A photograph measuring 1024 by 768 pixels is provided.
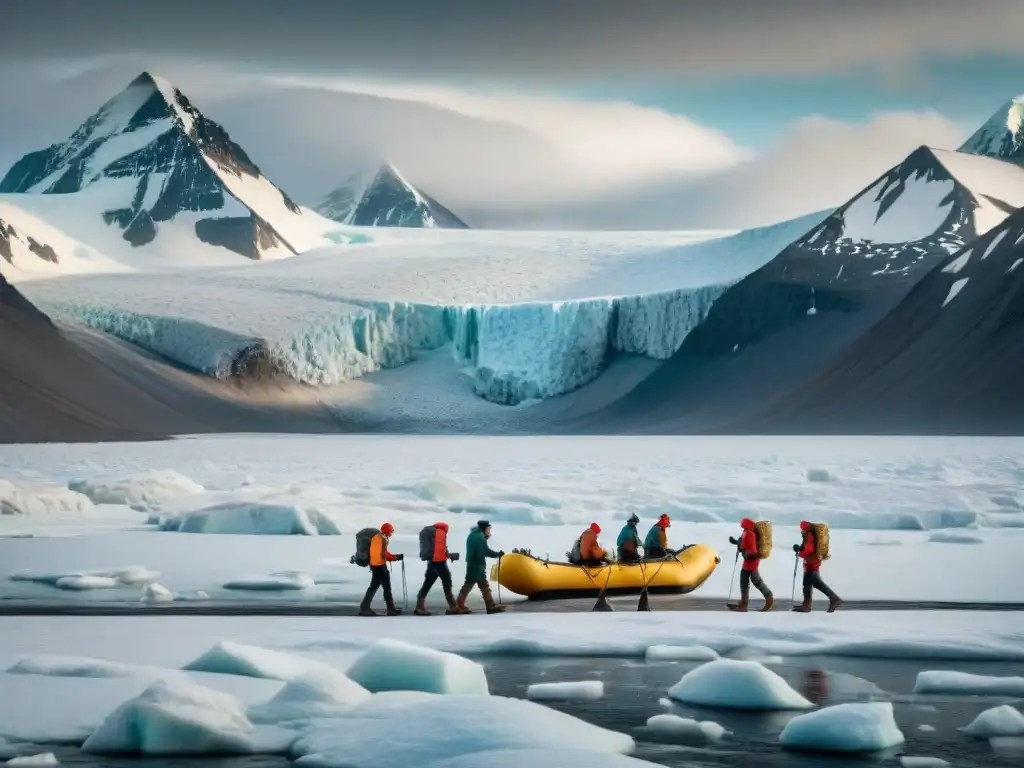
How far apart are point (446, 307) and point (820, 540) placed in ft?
331

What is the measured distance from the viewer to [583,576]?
19.2 m

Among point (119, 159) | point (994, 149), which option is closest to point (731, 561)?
point (994, 149)

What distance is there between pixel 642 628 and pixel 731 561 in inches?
306

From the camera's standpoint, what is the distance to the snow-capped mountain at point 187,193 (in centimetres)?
17450

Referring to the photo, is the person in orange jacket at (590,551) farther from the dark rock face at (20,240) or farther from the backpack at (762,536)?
the dark rock face at (20,240)

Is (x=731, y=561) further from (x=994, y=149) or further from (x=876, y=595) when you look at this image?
(x=994, y=149)

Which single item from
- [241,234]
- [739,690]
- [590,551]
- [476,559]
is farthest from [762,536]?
[241,234]

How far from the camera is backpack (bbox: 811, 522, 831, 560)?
17.5 meters

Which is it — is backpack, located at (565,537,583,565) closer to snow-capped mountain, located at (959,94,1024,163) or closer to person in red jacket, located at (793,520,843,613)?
person in red jacket, located at (793,520,843,613)

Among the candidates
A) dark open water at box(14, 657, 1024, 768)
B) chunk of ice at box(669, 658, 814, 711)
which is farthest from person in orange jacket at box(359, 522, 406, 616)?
chunk of ice at box(669, 658, 814, 711)

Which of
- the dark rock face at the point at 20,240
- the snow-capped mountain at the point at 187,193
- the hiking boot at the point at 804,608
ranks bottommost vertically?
the hiking boot at the point at 804,608

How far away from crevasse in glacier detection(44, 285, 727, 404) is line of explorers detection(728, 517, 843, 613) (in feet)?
Answer: 309

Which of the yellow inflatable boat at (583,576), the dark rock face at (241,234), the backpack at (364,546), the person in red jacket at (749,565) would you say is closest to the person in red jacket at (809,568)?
the person in red jacket at (749,565)

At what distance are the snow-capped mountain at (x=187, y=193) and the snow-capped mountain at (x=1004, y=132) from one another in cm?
7267
